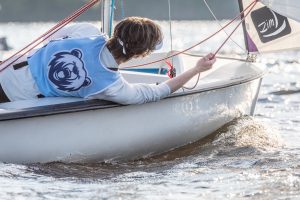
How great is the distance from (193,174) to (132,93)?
1.66 feet

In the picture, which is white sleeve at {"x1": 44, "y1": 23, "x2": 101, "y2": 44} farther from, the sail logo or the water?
the sail logo

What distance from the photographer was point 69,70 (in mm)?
4867

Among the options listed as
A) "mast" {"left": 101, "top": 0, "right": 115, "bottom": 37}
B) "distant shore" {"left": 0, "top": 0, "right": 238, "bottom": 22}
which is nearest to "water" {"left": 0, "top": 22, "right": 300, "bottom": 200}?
"mast" {"left": 101, "top": 0, "right": 115, "bottom": 37}

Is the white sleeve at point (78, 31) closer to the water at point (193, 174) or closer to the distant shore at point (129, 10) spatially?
the water at point (193, 174)

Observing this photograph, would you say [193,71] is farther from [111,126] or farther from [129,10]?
[129,10]

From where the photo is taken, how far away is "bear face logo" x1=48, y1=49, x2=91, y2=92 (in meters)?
4.87

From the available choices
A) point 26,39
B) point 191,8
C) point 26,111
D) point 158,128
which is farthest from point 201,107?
point 191,8

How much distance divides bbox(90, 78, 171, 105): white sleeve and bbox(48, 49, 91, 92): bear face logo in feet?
0.36

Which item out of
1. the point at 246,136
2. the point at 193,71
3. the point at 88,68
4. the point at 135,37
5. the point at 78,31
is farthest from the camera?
the point at 246,136

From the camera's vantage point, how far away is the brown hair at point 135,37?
15.7 feet

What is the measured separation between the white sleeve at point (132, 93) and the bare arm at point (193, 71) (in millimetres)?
39

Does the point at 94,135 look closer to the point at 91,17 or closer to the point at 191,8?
the point at 191,8

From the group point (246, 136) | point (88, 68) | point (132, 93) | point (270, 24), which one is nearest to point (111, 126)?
point (132, 93)

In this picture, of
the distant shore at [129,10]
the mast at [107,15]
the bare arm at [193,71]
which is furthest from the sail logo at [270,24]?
the distant shore at [129,10]
